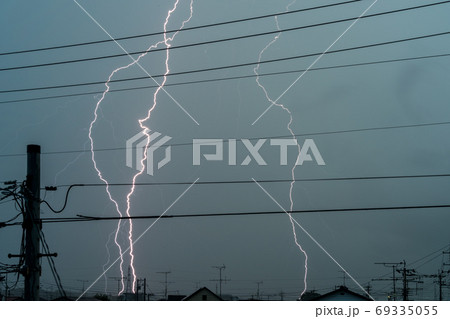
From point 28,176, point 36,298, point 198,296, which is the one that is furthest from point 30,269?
point 198,296

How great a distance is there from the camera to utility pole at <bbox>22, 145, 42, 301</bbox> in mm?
13164

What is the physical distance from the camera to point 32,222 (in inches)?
526

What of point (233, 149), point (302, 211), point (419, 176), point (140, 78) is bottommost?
point (302, 211)

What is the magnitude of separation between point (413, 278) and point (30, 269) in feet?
147

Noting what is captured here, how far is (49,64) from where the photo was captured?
15.0 m

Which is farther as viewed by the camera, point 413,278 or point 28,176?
point 413,278

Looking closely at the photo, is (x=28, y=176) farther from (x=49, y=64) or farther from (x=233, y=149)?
(x=233, y=149)

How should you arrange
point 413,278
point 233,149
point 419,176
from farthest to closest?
point 413,278
point 233,149
point 419,176

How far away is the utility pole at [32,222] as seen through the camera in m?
13.2
